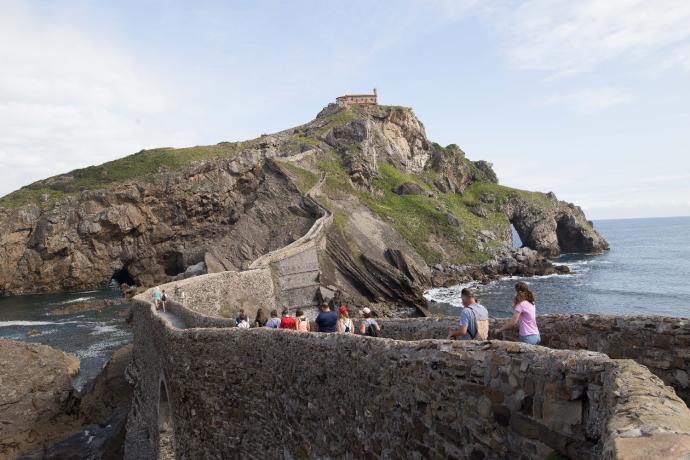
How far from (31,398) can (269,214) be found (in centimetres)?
3614

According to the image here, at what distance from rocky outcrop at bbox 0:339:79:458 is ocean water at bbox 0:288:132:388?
3.82 meters

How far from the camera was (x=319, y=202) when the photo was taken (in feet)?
194

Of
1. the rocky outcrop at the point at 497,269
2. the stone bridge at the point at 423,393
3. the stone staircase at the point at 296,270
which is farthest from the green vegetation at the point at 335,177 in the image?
the stone bridge at the point at 423,393

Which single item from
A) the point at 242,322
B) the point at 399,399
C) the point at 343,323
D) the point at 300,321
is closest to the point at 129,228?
the point at 242,322

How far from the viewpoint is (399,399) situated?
6.38 meters

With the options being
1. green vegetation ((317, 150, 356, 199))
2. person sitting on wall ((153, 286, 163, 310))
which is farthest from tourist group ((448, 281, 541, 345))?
green vegetation ((317, 150, 356, 199))

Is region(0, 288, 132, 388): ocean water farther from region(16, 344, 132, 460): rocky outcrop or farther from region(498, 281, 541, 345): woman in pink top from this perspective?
region(498, 281, 541, 345): woman in pink top

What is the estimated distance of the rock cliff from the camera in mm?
55406

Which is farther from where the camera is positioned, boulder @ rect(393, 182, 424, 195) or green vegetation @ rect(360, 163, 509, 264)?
boulder @ rect(393, 182, 424, 195)

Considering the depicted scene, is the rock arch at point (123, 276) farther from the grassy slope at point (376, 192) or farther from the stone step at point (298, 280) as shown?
the stone step at point (298, 280)

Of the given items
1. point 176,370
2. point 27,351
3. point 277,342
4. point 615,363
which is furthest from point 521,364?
point 27,351

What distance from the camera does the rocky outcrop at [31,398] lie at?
74.6 feet

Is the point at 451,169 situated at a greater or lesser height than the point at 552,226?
greater

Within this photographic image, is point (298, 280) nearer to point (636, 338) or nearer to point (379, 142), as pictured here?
point (636, 338)
